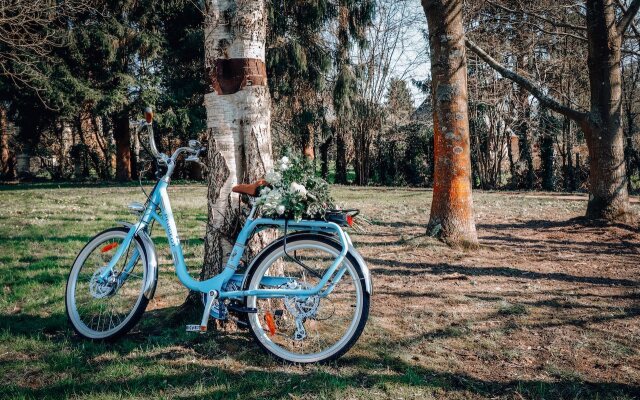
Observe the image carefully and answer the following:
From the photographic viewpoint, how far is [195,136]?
20.5 metres

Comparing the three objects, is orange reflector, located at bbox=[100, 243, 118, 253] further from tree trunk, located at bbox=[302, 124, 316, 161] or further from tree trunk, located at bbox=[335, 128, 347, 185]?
tree trunk, located at bbox=[335, 128, 347, 185]

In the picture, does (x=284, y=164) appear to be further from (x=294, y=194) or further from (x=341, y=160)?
(x=341, y=160)

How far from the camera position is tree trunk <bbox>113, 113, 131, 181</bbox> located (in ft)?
68.3

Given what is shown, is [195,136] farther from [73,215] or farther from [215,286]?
[215,286]

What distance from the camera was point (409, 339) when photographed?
10.8ft

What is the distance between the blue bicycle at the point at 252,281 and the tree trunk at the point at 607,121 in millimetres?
6339

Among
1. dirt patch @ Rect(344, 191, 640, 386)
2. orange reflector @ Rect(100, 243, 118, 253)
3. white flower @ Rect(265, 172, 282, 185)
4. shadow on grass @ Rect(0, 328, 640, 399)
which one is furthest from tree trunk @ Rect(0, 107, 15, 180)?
white flower @ Rect(265, 172, 282, 185)

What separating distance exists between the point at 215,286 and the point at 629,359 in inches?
113

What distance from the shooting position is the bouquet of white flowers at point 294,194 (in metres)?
2.79

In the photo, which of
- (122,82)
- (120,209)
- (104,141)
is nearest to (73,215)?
(120,209)

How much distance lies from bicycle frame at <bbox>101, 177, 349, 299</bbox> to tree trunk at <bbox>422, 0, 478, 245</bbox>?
3446mm

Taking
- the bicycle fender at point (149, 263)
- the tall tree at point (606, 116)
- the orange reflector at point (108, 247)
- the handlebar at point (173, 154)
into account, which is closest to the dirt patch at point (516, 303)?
the tall tree at point (606, 116)

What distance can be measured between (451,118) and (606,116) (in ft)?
12.9

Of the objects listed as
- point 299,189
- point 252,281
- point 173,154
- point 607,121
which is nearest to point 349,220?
point 299,189
